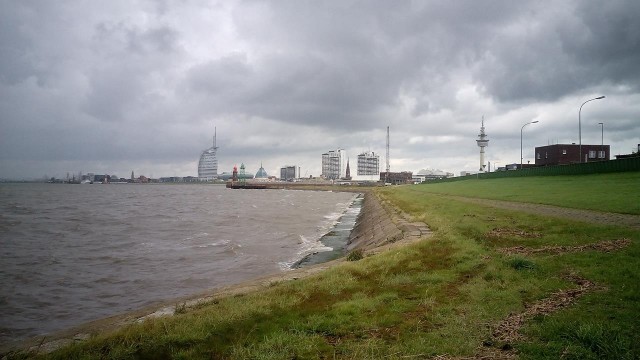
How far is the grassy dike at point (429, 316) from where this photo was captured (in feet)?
19.6

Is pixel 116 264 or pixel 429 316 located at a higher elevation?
pixel 429 316

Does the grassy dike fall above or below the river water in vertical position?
above

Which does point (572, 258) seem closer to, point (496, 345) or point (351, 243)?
point (496, 345)

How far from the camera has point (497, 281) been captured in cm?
942

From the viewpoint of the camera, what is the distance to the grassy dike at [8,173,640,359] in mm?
5977

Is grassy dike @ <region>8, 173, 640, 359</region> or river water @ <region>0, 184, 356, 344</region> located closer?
grassy dike @ <region>8, 173, 640, 359</region>

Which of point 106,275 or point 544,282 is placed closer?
point 544,282

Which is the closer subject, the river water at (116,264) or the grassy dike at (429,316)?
the grassy dike at (429,316)

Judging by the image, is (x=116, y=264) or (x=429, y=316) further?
(x=116, y=264)

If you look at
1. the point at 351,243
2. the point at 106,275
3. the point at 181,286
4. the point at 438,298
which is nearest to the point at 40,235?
the point at 106,275

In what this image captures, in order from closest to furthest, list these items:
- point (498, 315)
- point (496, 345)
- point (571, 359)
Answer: point (571, 359) → point (496, 345) → point (498, 315)

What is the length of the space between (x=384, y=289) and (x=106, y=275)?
50.8ft

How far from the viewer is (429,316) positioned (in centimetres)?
741

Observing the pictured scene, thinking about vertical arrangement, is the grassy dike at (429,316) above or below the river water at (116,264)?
above
